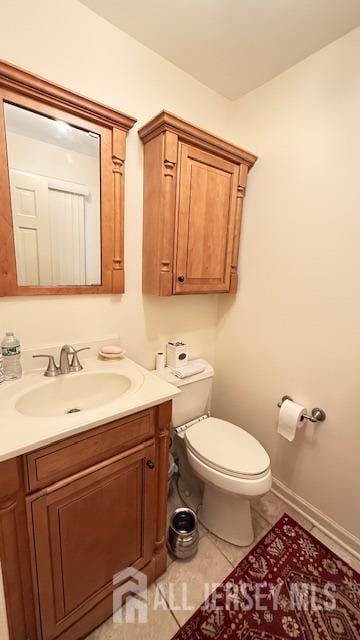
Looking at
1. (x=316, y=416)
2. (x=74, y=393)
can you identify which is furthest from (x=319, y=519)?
(x=74, y=393)

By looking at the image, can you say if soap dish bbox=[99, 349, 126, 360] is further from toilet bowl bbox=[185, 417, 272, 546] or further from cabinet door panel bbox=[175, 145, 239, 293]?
toilet bowl bbox=[185, 417, 272, 546]

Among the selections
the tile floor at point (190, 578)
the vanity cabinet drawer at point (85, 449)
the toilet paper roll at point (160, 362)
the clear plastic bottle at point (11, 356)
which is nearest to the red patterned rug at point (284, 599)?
the tile floor at point (190, 578)

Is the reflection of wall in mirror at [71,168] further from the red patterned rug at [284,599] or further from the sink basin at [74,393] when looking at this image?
the red patterned rug at [284,599]

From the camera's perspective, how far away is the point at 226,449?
132cm

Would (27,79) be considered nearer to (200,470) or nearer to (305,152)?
(305,152)

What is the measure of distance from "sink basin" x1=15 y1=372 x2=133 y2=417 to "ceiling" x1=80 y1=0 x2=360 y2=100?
1509 mm

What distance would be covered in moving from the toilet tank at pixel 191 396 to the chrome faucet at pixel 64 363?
0.50m

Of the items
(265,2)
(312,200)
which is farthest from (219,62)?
(312,200)

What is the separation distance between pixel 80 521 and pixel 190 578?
672 mm

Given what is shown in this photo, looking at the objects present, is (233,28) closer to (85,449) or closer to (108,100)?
(108,100)

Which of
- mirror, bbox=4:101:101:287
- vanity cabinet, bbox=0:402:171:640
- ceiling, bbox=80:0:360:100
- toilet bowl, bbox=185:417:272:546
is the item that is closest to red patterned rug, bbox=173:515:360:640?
toilet bowl, bbox=185:417:272:546

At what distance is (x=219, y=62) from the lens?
4.42 ft

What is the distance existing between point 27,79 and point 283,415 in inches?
70.9

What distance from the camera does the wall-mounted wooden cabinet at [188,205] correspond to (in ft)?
4.07
